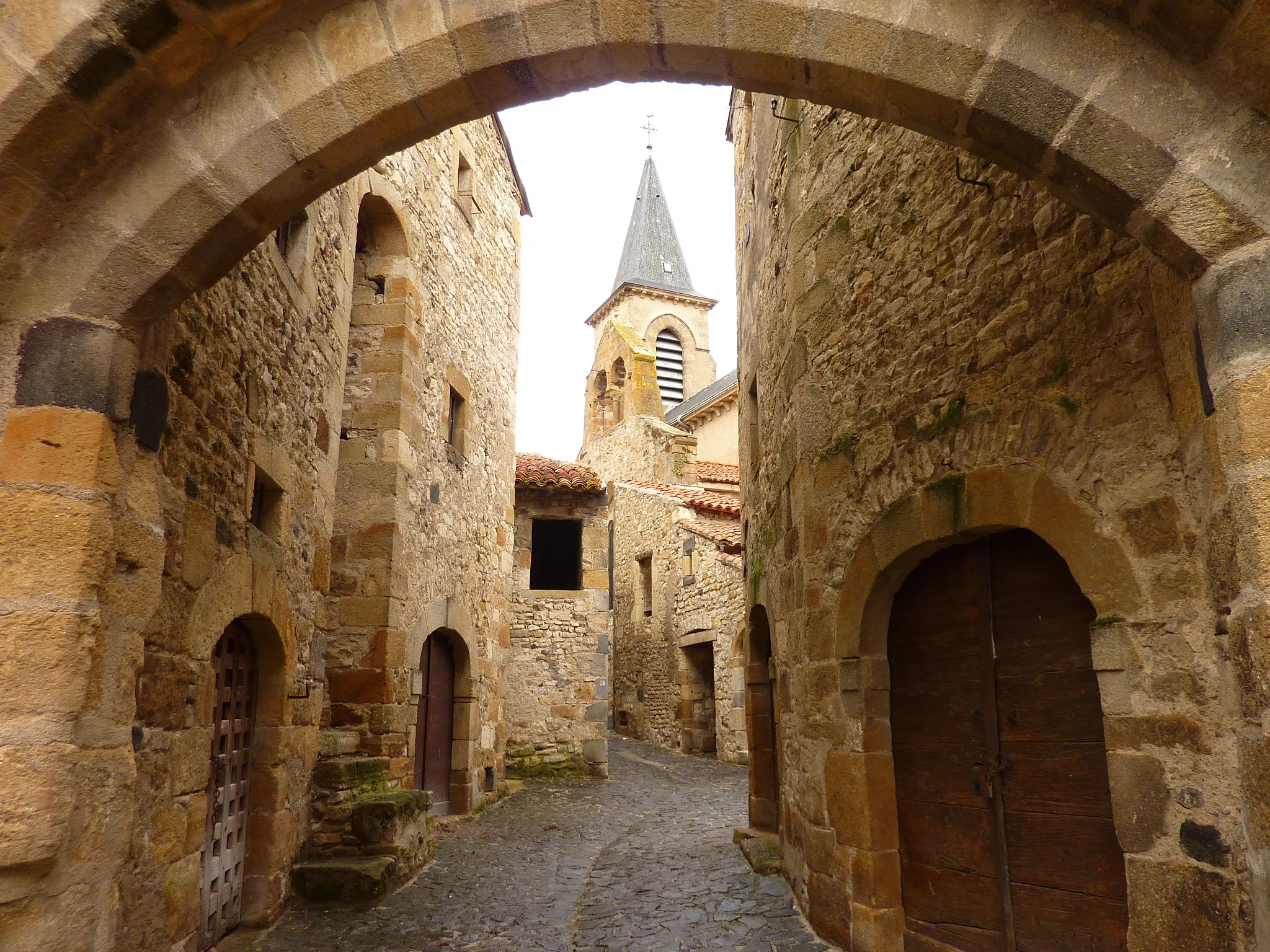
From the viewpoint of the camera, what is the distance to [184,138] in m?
2.13

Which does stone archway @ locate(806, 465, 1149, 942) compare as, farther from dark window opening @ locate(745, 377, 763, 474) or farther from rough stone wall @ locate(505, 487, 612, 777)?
rough stone wall @ locate(505, 487, 612, 777)

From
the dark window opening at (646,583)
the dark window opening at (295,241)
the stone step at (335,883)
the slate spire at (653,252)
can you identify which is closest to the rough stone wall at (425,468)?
the stone step at (335,883)

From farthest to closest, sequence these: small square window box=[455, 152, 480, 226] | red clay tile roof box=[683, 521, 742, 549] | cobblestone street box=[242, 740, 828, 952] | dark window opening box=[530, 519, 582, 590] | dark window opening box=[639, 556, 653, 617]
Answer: dark window opening box=[639, 556, 653, 617]
dark window opening box=[530, 519, 582, 590]
red clay tile roof box=[683, 521, 742, 549]
small square window box=[455, 152, 480, 226]
cobblestone street box=[242, 740, 828, 952]

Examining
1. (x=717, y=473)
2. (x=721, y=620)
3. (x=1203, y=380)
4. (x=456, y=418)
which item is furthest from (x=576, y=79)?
(x=717, y=473)

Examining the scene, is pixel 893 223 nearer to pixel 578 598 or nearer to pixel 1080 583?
pixel 1080 583

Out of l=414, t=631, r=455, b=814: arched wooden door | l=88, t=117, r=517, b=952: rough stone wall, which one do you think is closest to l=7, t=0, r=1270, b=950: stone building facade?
l=88, t=117, r=517, b=952: rough stone wall

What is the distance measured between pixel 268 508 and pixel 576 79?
345 cm

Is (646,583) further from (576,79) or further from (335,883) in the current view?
(576,79)

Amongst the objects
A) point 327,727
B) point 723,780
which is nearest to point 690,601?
point 723,780

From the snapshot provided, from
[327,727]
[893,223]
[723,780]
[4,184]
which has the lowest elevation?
[723,780]

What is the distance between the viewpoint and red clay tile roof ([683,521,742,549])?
13.6 meters

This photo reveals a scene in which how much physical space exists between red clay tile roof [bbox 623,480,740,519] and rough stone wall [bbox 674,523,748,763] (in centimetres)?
64

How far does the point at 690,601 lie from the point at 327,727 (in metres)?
9.03

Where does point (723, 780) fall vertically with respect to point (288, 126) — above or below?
below
